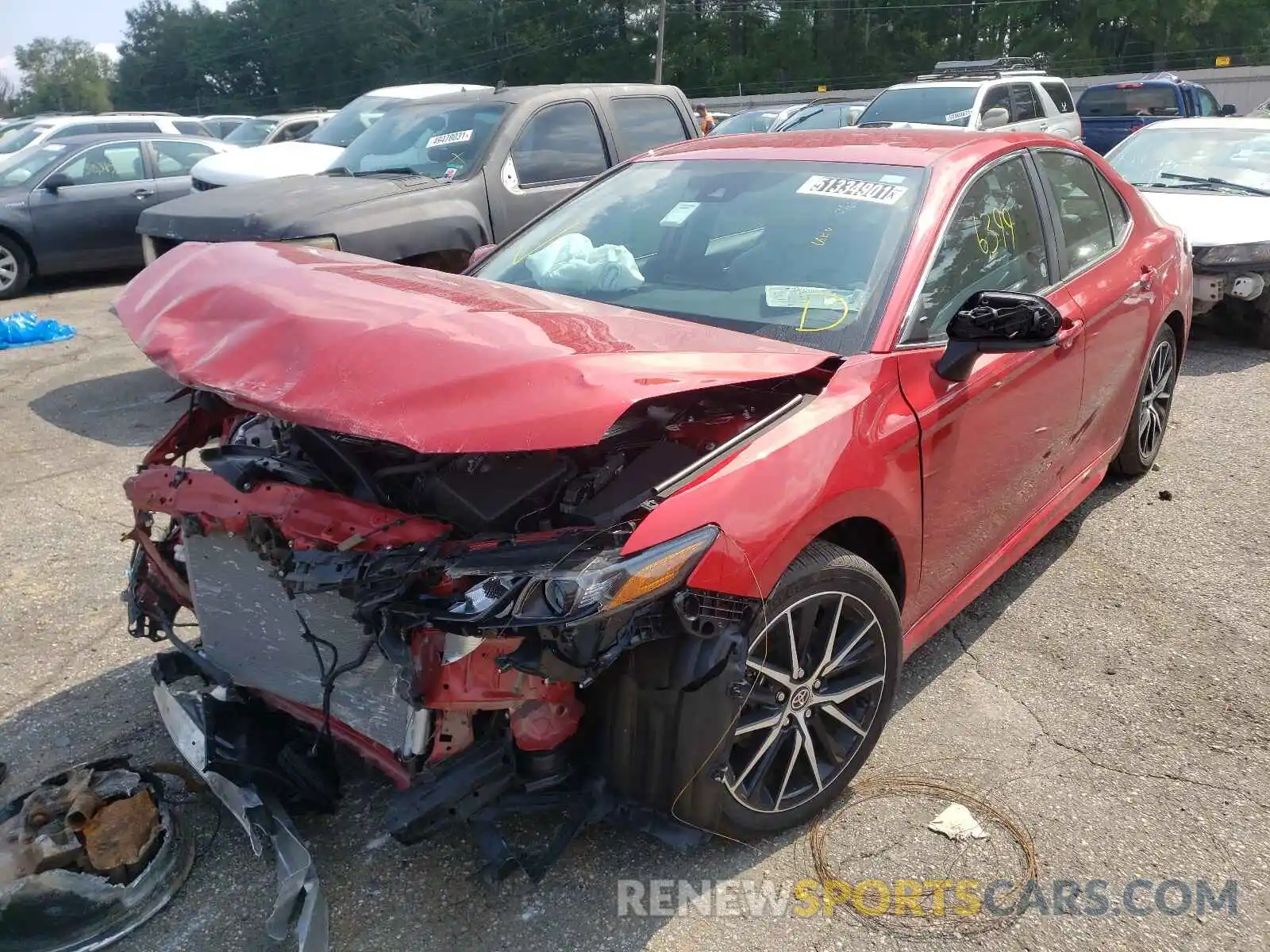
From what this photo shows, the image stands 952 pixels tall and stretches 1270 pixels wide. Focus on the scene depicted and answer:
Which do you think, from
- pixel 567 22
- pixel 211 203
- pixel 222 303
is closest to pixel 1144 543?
pixel 222 303

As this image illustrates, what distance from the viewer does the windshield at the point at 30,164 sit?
420 inches

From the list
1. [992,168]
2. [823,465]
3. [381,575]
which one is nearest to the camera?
[381,575]

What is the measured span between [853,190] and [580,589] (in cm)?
190

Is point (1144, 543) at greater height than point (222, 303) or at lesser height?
lesser

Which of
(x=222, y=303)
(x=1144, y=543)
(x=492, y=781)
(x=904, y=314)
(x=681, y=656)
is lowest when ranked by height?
(x=1144, y=543)

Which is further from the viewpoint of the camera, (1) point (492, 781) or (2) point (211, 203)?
(2) point (211, 203)

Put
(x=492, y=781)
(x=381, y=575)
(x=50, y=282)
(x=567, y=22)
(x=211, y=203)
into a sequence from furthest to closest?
(x=567, y=22) → (x=50, y=282) → (x=211, y=203) → (x=492, y=781) → (x=381, y=575)

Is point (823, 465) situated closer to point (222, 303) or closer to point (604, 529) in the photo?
point (604, 529)

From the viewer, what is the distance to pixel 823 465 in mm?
2498

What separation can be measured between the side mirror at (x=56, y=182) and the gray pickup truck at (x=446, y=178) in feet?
14.7

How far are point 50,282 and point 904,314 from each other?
461 inches

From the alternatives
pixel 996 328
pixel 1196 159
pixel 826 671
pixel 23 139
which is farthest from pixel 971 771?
pixel 23 139

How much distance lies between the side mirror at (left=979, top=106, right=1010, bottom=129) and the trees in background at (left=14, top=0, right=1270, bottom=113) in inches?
1630

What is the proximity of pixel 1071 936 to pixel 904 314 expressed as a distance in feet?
5.54
